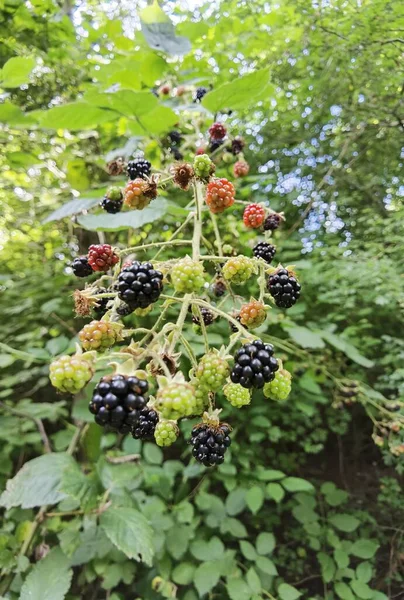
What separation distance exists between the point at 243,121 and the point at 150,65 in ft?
3.13

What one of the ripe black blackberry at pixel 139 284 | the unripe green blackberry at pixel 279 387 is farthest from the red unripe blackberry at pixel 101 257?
the unripe green blackberry at pixel 279 387

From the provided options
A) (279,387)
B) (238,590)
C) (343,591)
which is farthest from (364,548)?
(279,387)

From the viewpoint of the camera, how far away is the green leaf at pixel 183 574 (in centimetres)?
178

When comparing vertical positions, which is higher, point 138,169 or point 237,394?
point 138,169

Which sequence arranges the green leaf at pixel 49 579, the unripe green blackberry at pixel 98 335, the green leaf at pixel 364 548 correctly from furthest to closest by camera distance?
the green leaf at pixel 364 548 < the green leaf at pixel 49 579 < the unripe green blackberry at pixel 98 335

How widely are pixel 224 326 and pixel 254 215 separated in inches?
34.2

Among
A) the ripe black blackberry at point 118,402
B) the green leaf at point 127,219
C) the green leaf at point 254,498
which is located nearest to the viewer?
the ripe black blackberry at point 118,402

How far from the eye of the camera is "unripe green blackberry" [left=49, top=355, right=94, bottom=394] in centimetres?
68

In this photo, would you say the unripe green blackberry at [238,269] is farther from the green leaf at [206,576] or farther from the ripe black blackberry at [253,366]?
the green leaf at [206,576]

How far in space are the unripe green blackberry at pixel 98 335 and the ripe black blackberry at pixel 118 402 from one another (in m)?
0.11

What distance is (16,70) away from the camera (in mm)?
1659

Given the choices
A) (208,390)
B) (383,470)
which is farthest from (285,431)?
(208,390)

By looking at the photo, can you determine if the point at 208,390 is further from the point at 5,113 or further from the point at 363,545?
the point at 363,545

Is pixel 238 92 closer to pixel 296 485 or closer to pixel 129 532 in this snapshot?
pixel 129 532
